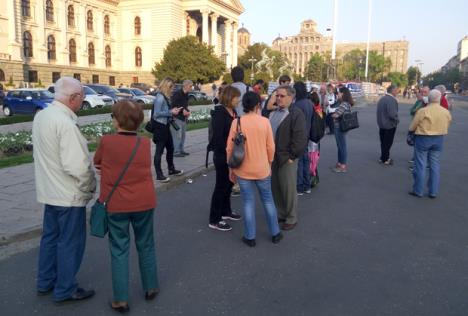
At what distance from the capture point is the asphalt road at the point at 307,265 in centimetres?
356

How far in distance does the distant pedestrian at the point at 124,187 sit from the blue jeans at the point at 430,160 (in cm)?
537

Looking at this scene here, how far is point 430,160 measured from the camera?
7121mm

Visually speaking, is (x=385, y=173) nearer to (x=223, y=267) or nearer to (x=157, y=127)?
(x=157, y=127)

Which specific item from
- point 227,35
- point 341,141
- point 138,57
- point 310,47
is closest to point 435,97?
point 341,141

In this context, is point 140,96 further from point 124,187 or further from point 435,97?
point 124,187

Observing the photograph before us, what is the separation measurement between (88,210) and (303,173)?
3.67 metres

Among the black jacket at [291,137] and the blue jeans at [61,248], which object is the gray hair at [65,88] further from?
the black jacket at [291,137]

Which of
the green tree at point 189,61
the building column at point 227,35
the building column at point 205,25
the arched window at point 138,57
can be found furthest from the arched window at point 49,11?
the building column at point 227,35

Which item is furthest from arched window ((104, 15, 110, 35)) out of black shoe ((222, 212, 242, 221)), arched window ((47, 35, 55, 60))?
black shoe ((222, 212, 242, 221))

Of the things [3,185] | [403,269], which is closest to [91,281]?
[403,269]

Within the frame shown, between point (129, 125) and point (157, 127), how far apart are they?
4233mm

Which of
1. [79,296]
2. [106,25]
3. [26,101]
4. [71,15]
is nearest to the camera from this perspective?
[79,296]

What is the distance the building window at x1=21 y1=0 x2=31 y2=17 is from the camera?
47506 millimetres

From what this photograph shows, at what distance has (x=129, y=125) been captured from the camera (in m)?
3.22
